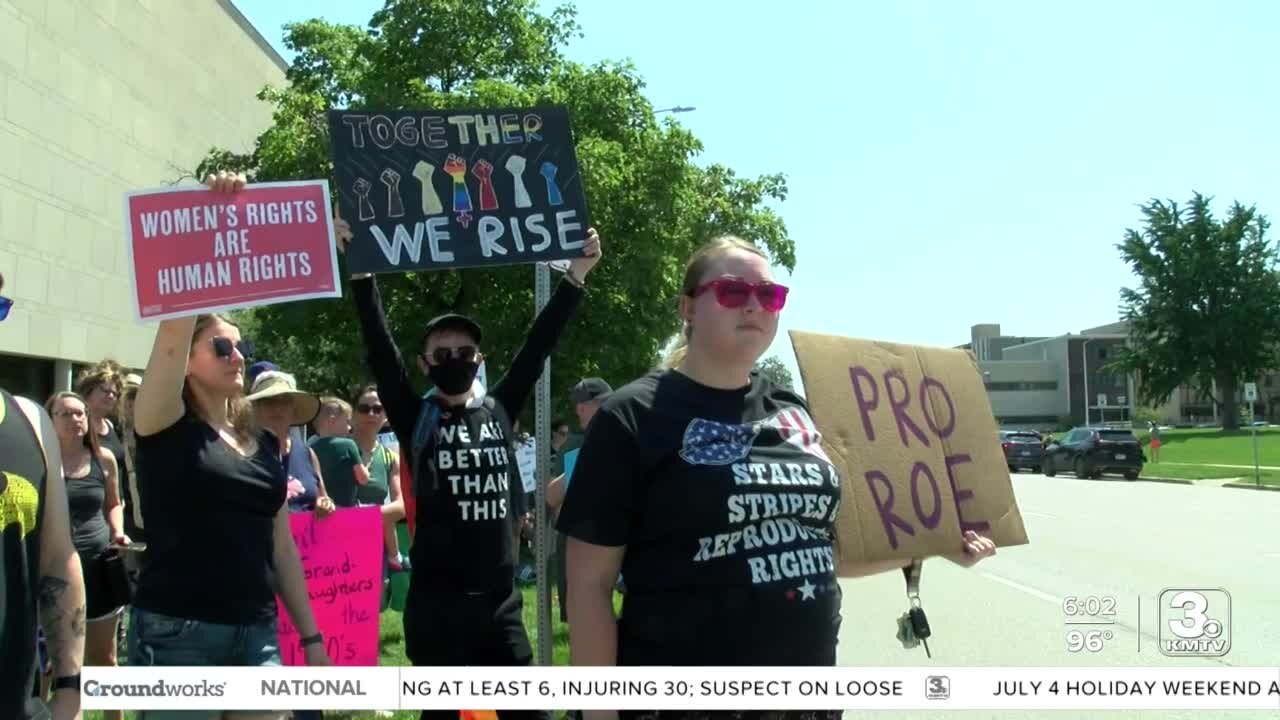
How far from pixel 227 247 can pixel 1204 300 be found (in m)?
80.6

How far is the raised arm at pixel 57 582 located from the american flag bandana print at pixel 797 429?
5.71 feet

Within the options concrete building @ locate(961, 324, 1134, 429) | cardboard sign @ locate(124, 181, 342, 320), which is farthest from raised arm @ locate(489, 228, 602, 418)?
concrete building @ locate(961, 324, 1134, 429)

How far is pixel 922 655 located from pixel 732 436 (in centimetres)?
606

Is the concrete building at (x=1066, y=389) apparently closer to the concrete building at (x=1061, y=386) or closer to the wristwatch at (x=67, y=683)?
the concrete building at (x=1061, y=386)

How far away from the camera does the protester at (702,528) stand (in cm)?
251

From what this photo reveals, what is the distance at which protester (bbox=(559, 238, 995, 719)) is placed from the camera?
2514 millimetres

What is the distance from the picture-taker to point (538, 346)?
449 centimetres

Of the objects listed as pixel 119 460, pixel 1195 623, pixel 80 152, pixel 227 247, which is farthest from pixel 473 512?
pixel 80 152

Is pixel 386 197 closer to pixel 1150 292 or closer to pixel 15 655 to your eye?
pixel 15 655

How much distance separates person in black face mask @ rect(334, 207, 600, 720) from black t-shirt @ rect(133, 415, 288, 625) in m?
0.57

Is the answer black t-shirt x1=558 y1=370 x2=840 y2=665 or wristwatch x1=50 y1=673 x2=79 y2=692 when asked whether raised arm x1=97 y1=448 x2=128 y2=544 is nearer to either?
wristwatch x1=50 y1=673 x2=79 y2=692

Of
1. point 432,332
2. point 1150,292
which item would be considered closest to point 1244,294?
point 1150,292

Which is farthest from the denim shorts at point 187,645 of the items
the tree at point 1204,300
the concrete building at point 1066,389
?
the concrete building at point 1066,389

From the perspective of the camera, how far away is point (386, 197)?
4.82 metres
